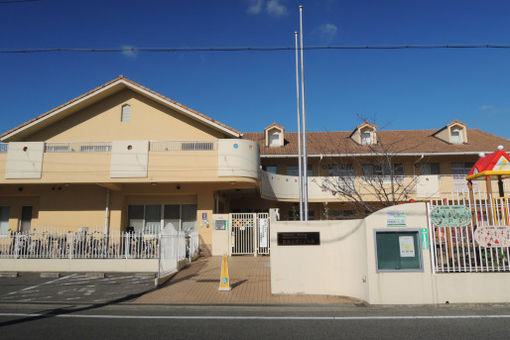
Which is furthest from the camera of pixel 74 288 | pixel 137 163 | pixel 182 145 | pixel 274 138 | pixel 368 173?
pixel 274 138

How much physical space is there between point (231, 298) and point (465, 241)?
18.3ft

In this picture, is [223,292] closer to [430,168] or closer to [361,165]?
[361,165]

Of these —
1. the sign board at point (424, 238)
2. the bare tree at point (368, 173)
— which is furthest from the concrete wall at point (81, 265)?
the bare tree at point (368, 173)

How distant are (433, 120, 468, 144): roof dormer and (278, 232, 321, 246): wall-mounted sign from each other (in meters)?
18.4

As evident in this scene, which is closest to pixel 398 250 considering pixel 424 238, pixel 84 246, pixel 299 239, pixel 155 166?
pixel 424 238

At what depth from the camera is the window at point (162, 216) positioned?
58.2 ft

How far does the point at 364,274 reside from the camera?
7750mm

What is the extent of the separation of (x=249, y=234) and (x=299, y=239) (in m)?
7.18

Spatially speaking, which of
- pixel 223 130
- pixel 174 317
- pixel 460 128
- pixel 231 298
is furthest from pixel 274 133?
pixel 174 317

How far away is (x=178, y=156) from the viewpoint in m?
15.9

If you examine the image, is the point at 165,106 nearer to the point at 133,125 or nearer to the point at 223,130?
the point at 133,125

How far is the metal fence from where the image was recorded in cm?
752

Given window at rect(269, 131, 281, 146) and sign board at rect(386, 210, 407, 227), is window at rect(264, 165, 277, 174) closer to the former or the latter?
window at rect(269, 131, 281, 146)

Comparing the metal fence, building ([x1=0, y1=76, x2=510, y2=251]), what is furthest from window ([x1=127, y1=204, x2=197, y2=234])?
the metal fence
